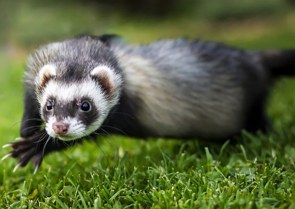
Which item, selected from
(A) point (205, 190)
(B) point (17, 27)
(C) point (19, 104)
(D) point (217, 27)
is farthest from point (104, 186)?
(B) point (17, 27)

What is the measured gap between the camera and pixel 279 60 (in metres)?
5.61

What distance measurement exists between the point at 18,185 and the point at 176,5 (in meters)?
14.4

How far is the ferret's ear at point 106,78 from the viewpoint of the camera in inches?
159

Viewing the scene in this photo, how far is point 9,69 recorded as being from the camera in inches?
428

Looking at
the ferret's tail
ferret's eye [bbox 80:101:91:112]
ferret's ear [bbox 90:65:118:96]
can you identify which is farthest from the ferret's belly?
ferret's eye [bbox 80:101:91:112]

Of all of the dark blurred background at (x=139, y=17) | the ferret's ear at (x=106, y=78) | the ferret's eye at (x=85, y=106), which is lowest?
the dark blurred background at (x=139, y=17)

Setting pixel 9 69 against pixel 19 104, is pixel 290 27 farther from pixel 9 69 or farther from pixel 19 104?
pixel 19 104

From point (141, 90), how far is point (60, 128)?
3.93ft

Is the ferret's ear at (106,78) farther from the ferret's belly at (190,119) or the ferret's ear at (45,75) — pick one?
the ferret's belly at (190,119)

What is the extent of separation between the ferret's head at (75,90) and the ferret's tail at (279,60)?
1.93 metres

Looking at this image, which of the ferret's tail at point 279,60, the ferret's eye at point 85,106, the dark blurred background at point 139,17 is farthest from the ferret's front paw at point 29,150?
the dark blurred background at point 139,17

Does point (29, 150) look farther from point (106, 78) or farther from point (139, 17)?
point (139, 17)

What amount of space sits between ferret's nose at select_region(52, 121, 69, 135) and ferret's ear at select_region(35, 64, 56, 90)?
1.57 feet

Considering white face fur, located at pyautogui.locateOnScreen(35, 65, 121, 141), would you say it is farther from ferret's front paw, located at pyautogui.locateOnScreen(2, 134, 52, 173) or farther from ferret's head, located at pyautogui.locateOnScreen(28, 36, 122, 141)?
ferret's front paw, located at pyautogui.locateOnScreen(2, 134, 52, 173)
